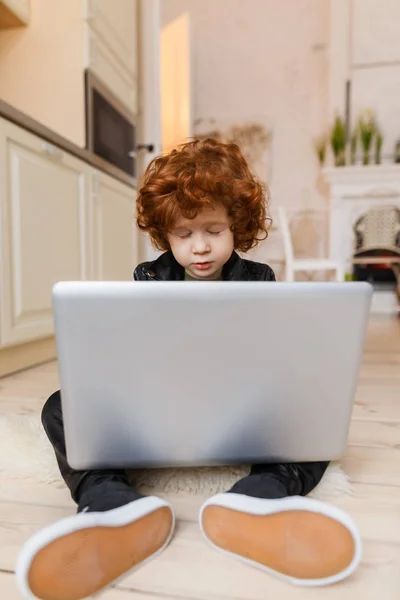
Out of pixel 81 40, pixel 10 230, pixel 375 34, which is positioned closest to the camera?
pixel 10 230

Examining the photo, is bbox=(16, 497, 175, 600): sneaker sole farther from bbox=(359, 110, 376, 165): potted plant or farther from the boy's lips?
bbox=(359, 110, 376, 165): potted plant

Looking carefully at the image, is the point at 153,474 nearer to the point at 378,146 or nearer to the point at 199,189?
the point at 199,189

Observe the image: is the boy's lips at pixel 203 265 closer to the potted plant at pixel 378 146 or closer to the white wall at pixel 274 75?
the potted plant at pixel 378 146

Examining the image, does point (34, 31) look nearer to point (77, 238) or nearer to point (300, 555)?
point (77, 238)

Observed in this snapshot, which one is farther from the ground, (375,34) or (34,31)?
(375,34)

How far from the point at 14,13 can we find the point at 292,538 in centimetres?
234

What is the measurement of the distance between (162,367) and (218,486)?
0.29 meters

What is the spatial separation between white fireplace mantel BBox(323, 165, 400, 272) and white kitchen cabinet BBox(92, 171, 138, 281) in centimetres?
195

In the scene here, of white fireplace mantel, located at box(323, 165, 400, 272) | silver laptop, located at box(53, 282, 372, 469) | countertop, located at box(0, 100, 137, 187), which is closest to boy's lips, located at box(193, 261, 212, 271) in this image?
silver laptop, located at box(53, 282, 372, 469)

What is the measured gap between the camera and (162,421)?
59 centimetres

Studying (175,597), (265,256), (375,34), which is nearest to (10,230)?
(175,597)

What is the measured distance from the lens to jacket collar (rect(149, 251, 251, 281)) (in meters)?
0.85

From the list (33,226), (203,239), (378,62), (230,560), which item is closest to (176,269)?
(203,239)

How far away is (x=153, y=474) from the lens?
2.54 feet
